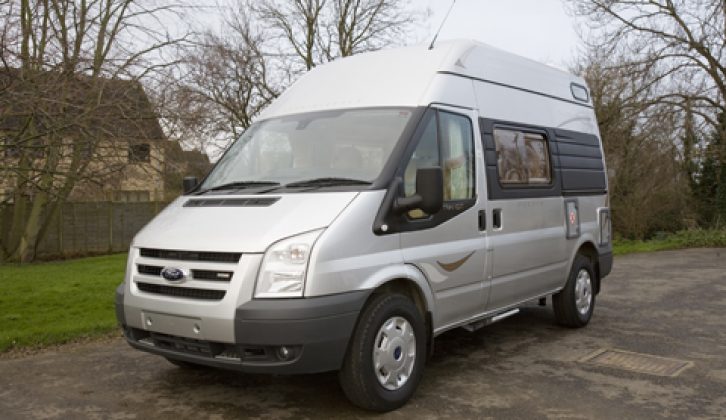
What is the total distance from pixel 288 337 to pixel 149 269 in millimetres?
1212

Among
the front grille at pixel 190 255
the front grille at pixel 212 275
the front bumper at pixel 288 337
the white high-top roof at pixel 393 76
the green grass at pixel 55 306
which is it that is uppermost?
the white high-top roof at pixel 393 76

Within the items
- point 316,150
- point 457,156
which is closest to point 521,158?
point 457,156

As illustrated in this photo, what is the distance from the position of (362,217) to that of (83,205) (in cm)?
1811

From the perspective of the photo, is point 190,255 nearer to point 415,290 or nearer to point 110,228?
point 415,290

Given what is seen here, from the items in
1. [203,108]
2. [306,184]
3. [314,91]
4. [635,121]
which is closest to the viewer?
[306,184]

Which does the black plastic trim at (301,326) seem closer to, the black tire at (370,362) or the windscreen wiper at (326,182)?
the black tire at (370,362)

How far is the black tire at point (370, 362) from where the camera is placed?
4.03 m

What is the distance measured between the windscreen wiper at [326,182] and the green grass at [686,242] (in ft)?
46.5

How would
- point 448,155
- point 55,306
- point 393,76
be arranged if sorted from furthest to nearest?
point 55,306, point 393,76, point 448,155

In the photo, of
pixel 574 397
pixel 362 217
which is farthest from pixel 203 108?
pixel 574 397

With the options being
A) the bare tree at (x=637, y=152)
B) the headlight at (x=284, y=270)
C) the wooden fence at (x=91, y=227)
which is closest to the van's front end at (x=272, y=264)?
the headlight at (x=284, y=270)

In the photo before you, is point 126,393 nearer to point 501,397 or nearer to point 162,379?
point 162,379

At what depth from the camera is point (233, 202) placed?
4391 mm

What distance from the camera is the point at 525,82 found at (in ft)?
20.2
